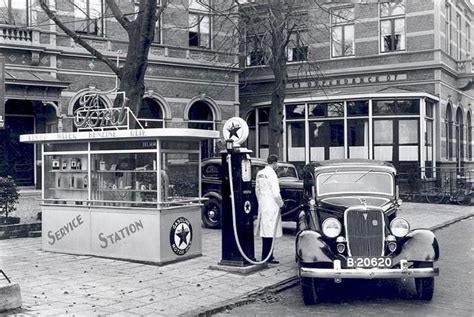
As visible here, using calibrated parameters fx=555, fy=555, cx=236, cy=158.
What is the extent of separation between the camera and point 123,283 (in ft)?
27.1

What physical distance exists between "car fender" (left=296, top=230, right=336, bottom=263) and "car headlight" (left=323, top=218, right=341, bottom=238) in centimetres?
15

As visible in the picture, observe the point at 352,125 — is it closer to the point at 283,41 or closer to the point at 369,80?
the point at 369,80

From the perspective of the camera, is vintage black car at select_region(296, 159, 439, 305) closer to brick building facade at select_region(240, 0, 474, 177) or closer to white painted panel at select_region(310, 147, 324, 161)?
brick building facade at select_region(240, 0, 474, 177)

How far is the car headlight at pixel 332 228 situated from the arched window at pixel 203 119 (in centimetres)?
1708

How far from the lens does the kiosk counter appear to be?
31.9 ft

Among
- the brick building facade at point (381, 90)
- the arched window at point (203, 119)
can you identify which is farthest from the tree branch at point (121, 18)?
the arched window at point (203, 119)

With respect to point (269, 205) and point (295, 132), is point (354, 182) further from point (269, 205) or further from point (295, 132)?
point (295, 132)

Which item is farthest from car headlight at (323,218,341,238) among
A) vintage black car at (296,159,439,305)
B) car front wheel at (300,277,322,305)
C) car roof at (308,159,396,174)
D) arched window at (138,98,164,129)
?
arched window at (138,98,164,129)

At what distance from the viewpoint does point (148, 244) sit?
9.66 meters

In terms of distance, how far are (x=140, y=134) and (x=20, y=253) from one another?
3.62m

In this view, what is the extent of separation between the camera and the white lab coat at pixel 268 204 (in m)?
9.45

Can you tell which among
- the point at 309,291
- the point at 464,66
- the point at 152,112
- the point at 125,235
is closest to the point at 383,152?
the point at 464,66

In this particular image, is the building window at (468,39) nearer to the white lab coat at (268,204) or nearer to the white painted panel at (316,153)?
the white painted panel at (316,153)

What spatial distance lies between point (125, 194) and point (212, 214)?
4.79 meters
